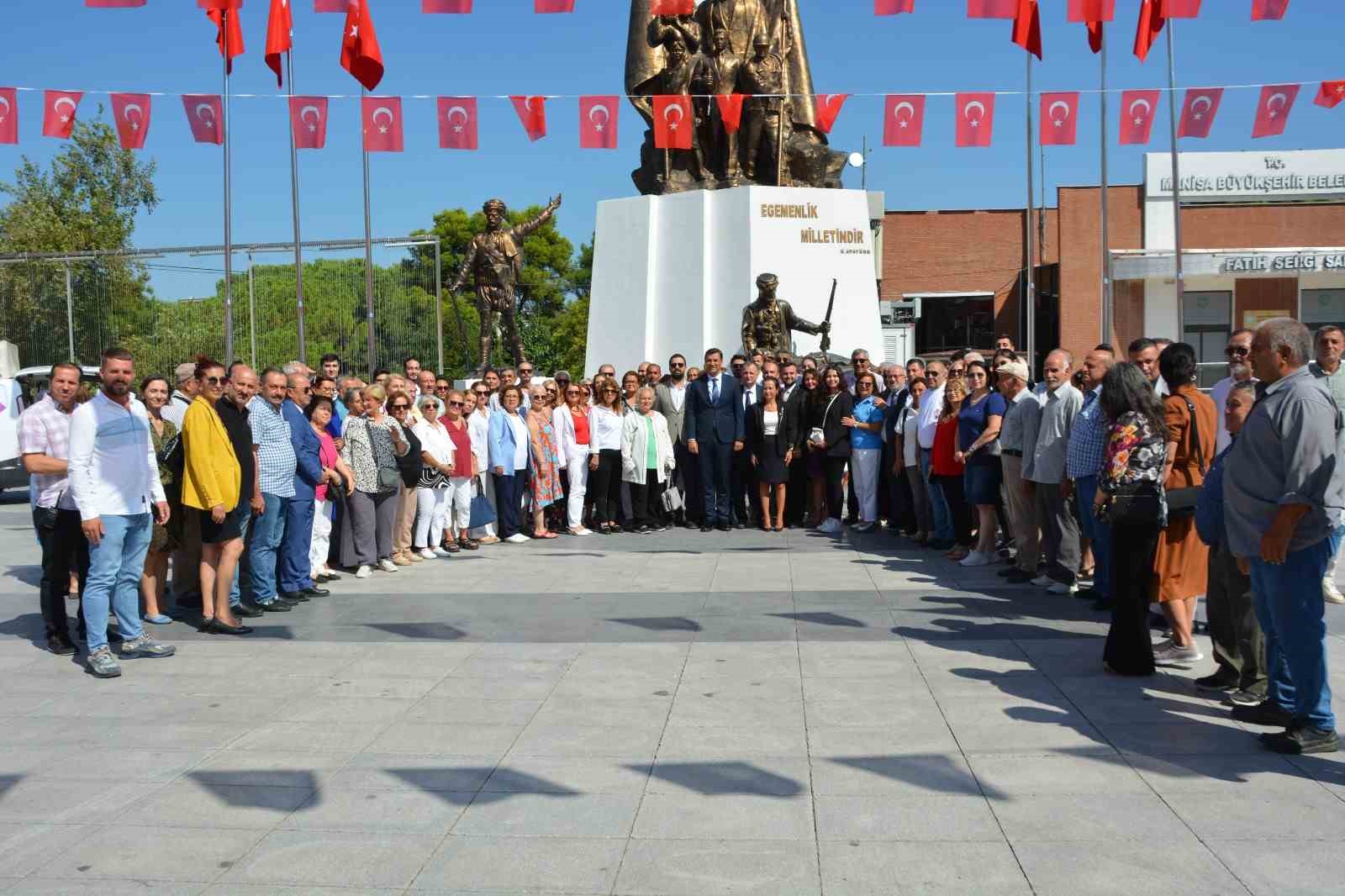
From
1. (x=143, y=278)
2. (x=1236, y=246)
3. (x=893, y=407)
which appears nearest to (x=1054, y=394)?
(x=893, y=407)

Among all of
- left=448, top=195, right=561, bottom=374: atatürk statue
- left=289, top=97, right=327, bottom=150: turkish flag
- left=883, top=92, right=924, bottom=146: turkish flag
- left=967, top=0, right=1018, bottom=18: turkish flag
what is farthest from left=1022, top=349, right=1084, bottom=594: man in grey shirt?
left=448, top=195, right=561, bottom=374: atatürk statue

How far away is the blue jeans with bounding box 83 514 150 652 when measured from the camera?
6.81 m

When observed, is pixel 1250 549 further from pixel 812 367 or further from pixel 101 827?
pixel 812 367

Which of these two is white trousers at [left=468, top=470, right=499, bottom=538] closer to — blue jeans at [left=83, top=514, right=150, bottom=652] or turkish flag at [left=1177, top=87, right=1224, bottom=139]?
blue jeans at [left=83, top=514, right=150, bottom=652]

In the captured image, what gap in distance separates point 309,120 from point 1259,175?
4251 cm

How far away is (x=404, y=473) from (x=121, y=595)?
145 inches

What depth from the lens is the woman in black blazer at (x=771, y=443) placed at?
13227 mm

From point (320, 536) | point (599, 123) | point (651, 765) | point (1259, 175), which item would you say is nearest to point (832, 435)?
point (320, 536)

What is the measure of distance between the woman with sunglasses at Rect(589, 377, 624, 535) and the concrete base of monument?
4.65m

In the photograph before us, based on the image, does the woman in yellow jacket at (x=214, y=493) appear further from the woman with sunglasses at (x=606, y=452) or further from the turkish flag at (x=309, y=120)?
the turkish flag at (x=309, y=120)

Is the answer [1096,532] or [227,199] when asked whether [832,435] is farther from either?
[227,199]

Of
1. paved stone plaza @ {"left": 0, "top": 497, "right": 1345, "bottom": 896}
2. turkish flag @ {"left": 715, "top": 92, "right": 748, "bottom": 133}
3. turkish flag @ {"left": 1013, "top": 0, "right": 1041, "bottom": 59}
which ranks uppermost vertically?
turkish flag @ {"left": 1013, "top": 0, "right": 1041, "bottom": 59}

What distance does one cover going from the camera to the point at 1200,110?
16.0m

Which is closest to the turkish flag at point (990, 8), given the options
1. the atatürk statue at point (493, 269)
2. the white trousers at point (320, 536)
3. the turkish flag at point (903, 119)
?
the turkish flag at point (903, 119)
